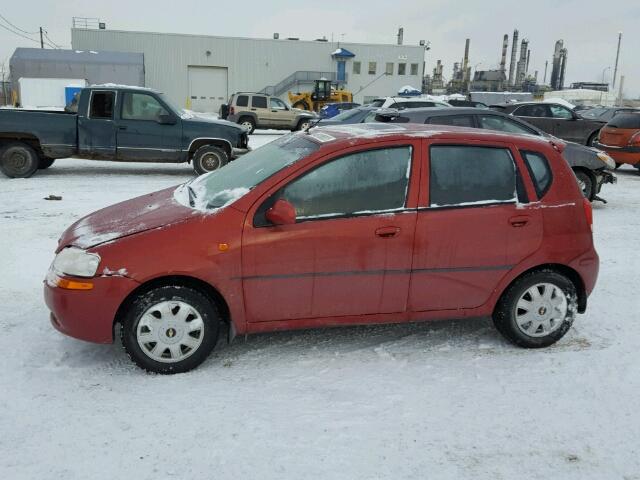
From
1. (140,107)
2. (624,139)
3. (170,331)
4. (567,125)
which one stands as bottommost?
(170,331)

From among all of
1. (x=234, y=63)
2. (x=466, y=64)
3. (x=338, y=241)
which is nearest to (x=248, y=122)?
(x=338, y=241)

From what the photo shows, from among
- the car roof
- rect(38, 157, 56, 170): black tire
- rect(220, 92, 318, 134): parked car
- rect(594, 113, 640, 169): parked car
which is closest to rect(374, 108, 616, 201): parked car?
rect(594, 113, 640, 169): parked car

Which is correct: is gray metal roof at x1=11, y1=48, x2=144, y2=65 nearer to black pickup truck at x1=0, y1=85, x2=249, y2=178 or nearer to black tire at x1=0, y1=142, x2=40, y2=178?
black pickup truck at x1=0, y1=85, x2=249, y2=178

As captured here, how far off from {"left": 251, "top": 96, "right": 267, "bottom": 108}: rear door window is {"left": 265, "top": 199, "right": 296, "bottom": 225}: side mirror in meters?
23.6

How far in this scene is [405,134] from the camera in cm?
415

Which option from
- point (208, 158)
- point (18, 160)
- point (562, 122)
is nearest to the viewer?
point (18, 160)

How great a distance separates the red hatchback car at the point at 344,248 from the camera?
3.73m

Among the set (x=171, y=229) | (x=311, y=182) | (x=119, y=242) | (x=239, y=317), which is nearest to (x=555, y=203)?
(x=311, y=182)

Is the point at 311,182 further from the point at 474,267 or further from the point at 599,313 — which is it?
the point at 599,313

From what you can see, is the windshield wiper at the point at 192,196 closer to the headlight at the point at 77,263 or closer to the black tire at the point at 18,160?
the headlight at the point at 77,263

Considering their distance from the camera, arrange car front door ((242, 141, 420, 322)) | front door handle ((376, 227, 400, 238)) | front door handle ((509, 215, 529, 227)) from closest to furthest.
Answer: car front door ((242, 141, 420, 322)) < front door handle ((376, 227, 400, 238)) < front door handle ((509, 215, 529, 227))

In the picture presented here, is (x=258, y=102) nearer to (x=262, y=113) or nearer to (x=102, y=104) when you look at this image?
(x=262, y=113)

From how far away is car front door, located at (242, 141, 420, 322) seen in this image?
12.5 ft

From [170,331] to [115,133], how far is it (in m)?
8.80
